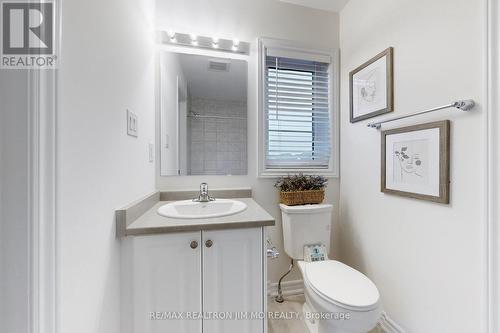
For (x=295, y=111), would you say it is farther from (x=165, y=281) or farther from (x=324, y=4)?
(x=165, y=281)

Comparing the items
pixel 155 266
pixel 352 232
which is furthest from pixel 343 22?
pixel 155 266

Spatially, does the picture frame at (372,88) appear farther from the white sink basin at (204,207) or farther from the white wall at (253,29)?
the white sink basin at (204,207)

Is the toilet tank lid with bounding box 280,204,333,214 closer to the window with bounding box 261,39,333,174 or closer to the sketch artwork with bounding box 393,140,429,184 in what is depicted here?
the window with bounding box 261,39,333,174

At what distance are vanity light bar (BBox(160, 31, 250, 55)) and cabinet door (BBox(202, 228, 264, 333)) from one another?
4.35 ft

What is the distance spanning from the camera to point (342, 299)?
101 centimetres

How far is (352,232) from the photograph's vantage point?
164 cm

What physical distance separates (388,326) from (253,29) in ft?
7.21

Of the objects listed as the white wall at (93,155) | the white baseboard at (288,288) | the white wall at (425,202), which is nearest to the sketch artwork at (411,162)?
the white wall at (425,202)

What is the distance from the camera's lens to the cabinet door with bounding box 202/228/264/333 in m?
0.97

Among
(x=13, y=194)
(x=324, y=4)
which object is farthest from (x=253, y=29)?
(x=13, y=194)

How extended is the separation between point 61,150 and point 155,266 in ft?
2.05

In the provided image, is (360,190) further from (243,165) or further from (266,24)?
(266,24)

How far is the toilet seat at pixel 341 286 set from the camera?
39.2 inches

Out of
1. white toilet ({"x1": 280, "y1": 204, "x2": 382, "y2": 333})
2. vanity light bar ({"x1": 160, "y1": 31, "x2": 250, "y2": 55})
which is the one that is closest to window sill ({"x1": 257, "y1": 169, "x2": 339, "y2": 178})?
white toilet ({"x1": 280, "y1": 204, "x2": 382, "y2": 333})
